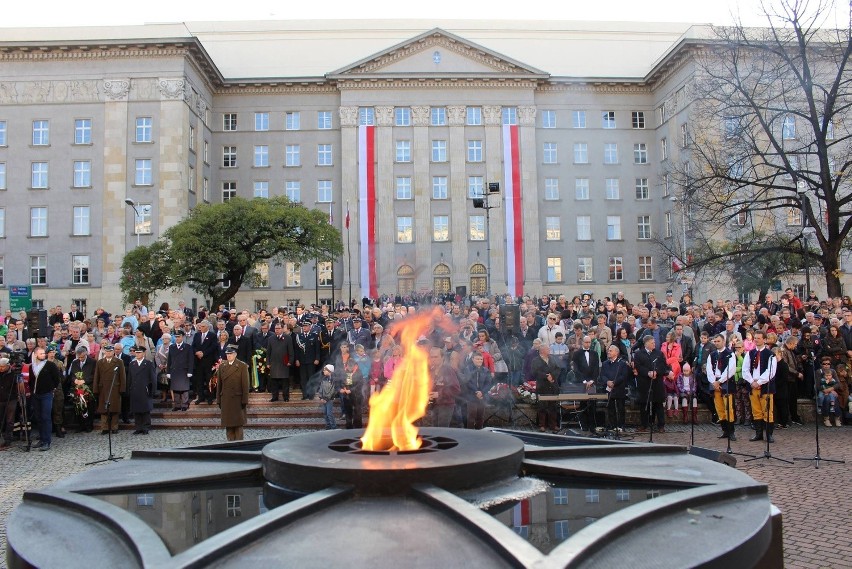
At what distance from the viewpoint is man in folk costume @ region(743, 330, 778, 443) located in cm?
1369

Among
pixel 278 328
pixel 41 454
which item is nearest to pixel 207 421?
pixel 278 328

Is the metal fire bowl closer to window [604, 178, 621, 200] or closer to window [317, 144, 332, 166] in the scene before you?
window [317, 144, 332, 166]

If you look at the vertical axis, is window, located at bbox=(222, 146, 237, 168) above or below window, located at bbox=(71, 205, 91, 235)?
above

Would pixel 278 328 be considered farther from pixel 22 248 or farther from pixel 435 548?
pixel 22 248

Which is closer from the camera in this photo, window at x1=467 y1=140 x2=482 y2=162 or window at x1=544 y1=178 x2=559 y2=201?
window at x1=467 y1=140 x2=482 y2=162

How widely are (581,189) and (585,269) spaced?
6769 millimetres

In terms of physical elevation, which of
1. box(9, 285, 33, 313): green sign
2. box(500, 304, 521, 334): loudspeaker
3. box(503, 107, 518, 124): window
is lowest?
box(500, 304, 521, 334): loudspeaker

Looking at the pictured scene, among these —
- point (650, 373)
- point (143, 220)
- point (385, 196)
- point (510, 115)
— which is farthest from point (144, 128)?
point (650, 373)

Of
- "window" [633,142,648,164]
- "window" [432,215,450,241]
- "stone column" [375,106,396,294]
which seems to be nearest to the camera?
"stone column" [375,106,396,294]

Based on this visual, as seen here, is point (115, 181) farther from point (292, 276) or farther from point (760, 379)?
point (760, 379)

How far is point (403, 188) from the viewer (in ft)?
192

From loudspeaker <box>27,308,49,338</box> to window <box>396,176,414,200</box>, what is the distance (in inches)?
1651

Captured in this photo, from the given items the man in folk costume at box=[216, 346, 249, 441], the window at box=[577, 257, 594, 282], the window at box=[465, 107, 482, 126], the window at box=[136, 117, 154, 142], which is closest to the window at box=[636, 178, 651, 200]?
the window at box=[577, 257, 594, 282]

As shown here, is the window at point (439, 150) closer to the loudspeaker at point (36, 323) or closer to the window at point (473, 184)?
the window at point (473, 184)
